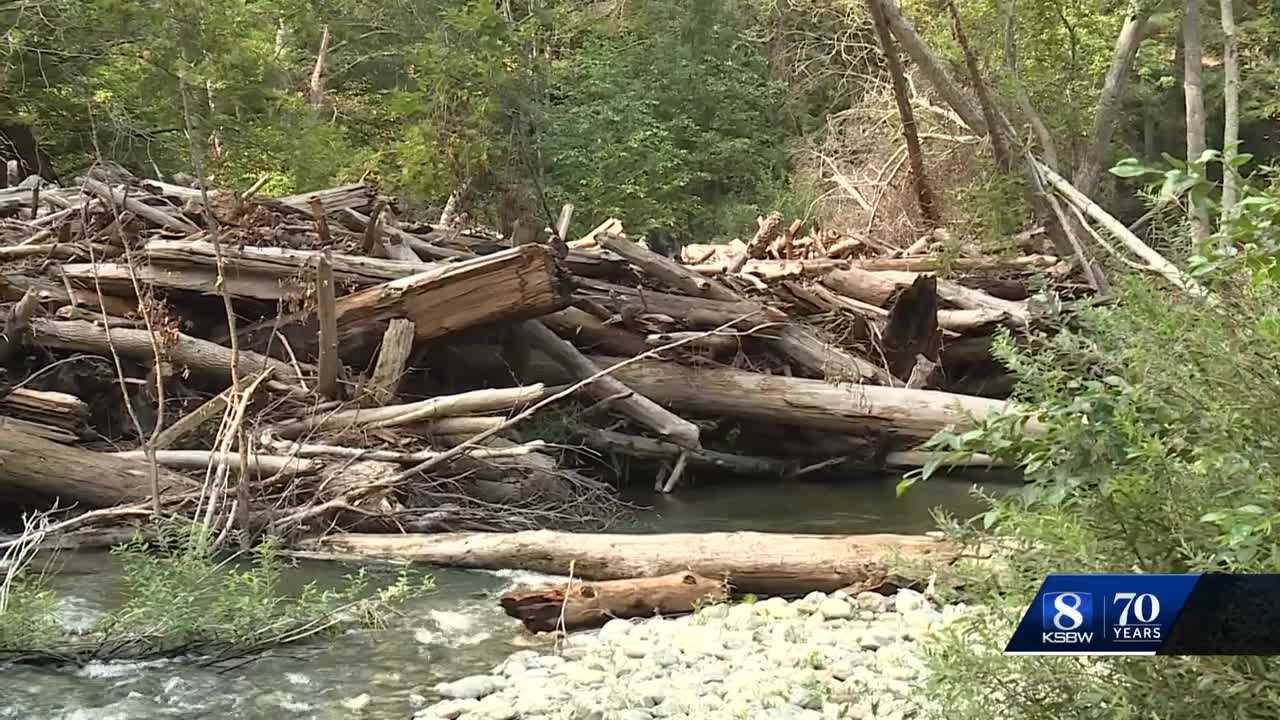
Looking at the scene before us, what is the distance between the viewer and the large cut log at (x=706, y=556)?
18.5 ft

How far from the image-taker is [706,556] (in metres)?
5.75

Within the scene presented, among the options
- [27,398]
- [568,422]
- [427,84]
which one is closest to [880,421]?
[568,422]

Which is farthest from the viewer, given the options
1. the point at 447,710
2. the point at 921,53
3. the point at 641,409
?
the point at 921,53

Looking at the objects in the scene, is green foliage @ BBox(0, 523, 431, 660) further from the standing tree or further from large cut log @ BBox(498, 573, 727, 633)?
the standing tree

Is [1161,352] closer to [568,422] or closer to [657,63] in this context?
[568,422]

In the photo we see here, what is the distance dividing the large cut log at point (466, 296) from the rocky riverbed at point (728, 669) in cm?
319

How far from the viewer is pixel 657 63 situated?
79.2 feet

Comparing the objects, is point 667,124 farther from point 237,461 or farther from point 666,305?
point 237,461

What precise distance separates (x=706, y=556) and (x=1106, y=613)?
395 centimetres

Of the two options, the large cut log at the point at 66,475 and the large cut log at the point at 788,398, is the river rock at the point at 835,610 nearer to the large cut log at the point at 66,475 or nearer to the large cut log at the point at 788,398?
the large cut log at the point at 788,398

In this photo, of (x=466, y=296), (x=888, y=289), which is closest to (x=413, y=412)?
(x=466, y=296)

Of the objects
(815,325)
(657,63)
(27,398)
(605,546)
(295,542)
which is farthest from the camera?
(657,63)

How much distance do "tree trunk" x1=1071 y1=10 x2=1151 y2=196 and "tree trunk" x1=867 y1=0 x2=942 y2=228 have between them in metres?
2.10

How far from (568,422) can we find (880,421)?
2.41m
